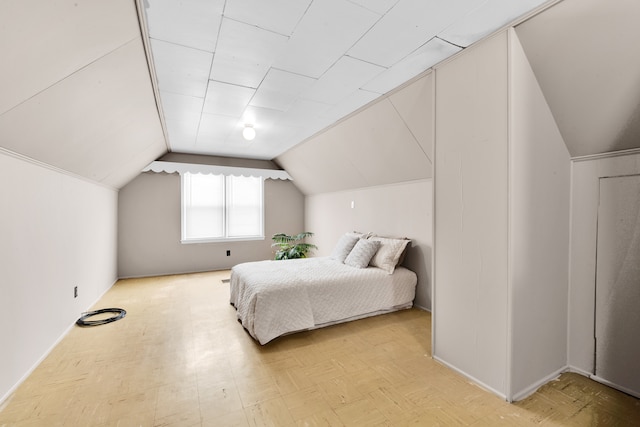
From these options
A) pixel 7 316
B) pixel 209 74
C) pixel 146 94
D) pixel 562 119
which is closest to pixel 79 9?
pixel 209 74

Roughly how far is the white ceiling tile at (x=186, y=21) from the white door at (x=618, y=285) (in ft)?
9.51

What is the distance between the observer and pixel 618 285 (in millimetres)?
2000

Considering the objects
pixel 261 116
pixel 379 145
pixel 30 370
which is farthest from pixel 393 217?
pixel 30 370

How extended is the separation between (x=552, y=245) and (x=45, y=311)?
413 cm

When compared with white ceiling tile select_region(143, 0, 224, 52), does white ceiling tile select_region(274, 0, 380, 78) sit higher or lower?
higher

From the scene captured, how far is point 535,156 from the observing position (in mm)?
1927

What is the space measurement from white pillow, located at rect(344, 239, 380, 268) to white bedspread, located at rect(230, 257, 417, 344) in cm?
11

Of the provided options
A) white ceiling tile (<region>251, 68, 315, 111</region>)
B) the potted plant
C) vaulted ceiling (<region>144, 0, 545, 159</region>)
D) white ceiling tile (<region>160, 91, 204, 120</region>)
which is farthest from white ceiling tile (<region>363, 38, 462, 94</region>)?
the potted plant

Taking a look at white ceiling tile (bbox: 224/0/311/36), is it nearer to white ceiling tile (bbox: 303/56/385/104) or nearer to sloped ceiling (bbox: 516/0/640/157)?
white ceiling tile (bbox: 303/56/385/104)

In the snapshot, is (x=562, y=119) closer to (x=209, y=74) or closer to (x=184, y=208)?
(x=209, y=74)

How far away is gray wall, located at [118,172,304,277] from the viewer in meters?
5.18

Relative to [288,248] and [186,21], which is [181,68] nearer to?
[186,21]

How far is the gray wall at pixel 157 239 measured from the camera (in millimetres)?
5176

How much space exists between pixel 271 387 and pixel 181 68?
8.50 ft
